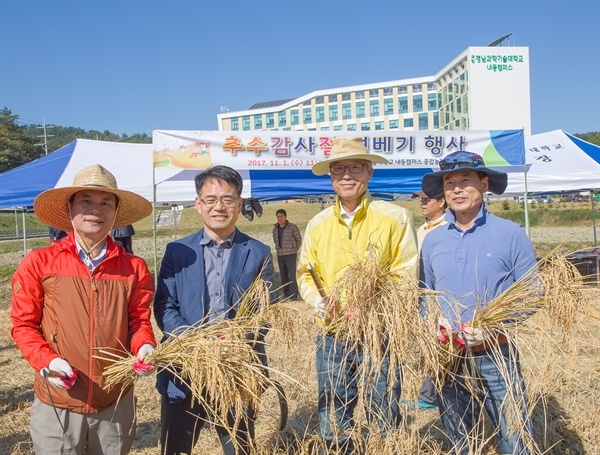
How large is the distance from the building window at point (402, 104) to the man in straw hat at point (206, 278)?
67.5 m

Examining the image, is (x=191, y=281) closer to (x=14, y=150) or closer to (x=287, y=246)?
(x=287, y=246)

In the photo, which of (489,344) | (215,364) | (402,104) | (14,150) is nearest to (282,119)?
(402,104)

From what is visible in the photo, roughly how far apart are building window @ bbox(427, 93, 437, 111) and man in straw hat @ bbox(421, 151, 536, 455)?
66.4m

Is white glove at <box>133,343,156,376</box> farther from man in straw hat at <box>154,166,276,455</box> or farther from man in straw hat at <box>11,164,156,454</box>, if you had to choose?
man in straw hat at <box>154,166,276,455</box>

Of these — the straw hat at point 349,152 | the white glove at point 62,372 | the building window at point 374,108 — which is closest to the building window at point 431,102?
the building window at point 374,108

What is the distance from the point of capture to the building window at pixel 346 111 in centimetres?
6956

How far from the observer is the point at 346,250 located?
6.93 feet

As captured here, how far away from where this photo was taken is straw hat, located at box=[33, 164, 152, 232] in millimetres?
1882

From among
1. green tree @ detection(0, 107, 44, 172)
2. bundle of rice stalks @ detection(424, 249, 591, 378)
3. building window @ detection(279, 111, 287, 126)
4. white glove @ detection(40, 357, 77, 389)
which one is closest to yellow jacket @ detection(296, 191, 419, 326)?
bundle of rice stalks @ detection(424, 249, 591, 378)

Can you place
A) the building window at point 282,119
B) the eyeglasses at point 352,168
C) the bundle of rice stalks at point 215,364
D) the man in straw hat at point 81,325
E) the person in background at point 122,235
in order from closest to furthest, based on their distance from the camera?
the bundle of rice stalks at point 215,364, the man in straw hat at point 81,325, the eyeglasses at point 352,168, the person in background at point 122,235, the building window at point 282,119

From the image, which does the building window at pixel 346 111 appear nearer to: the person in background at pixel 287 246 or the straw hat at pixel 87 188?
the person in background at pixel 287 246

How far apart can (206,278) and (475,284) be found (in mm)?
1129

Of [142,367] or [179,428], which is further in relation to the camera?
[179,428]

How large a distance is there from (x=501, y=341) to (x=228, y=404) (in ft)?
3.58
